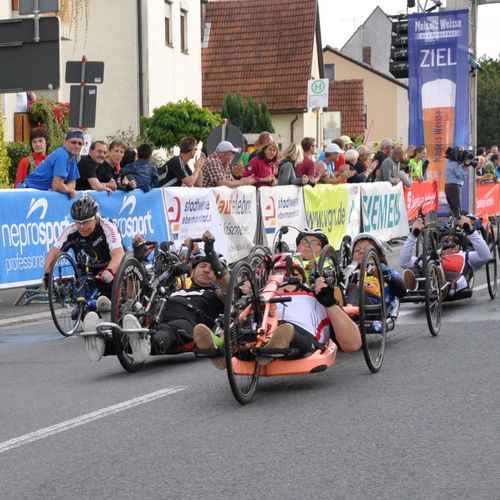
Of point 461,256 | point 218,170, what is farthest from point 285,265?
point 218,170

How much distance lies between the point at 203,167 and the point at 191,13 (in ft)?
80.3

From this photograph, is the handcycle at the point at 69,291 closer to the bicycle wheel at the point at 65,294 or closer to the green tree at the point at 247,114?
the bicycle wheel at the point at 65,294

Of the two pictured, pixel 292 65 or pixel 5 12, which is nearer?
pixel 5 12

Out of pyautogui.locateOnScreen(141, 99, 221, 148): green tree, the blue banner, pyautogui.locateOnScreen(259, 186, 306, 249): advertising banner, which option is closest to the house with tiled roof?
pyautogui.locateOnScreen(141, 99, 221, 148): green tree

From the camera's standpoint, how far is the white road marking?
23.9ft

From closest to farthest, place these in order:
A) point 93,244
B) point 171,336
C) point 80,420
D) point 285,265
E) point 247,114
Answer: point 80,420 < point 285,265 < point 171,336 < point 93,244 < point 247,114

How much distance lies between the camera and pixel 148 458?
6727 mm

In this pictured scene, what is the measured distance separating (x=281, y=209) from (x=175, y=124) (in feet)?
55.3

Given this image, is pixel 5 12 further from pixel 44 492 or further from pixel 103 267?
pixel 44 492

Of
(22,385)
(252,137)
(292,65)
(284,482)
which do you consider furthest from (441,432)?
(292,65)

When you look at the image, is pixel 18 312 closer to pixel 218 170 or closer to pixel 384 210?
pixel 218 170

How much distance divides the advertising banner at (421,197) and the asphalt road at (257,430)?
15.0m

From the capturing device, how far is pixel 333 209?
2164 cm

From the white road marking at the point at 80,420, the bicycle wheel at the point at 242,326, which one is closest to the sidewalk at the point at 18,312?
the white road marking at the point at 80,420
